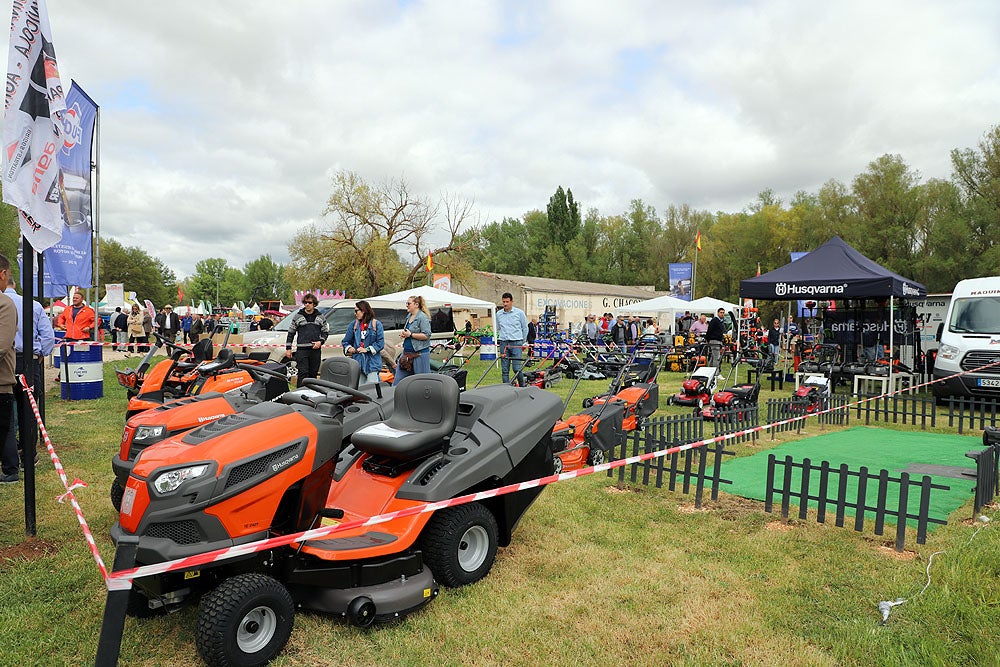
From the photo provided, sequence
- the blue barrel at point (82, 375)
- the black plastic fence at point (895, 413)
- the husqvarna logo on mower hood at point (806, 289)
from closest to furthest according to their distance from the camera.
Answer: the black plastic fence at point (895, 413), the blue barrel at point (82, 375), the husqvarna logo on mower hood at point (806, 289)

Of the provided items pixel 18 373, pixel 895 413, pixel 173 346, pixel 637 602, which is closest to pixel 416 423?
pixel 637 602

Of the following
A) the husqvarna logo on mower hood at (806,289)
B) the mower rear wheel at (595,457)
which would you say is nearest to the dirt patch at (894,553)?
the mower rear wheel at (595,457)

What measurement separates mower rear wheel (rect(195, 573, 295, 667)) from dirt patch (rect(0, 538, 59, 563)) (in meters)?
2.19

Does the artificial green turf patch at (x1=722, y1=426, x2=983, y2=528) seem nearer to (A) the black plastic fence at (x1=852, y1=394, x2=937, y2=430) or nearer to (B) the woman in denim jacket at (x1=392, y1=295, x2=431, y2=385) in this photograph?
(A) the black plastic fence at (x1=852, y1=394, x2=937, y2=430)

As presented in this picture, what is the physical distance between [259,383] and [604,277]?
194 ft

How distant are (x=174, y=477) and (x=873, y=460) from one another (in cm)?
708

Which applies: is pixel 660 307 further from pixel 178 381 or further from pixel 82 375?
pixel 178 381

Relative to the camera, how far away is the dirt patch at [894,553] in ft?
13.3

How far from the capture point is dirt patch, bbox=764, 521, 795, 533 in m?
4.57

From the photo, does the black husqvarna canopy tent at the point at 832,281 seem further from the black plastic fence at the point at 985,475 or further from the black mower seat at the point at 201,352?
the black mower seat at the point at 201,352

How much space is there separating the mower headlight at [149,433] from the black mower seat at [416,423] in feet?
6.19

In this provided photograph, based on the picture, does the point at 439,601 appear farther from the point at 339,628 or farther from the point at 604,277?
the point at 604,277

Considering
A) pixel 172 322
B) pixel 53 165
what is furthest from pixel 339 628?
pixel 172 322

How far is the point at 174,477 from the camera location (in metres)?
2.74
